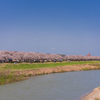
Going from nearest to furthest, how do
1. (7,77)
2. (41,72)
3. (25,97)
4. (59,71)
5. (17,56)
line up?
(25,97), (7,77), (41,72), (59,71), (17,56)

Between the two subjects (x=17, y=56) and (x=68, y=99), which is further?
(x=17, y=56)

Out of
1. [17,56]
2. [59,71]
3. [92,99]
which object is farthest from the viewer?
[17,56]

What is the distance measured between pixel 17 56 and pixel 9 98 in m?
56.6

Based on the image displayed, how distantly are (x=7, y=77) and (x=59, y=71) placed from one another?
18469mm

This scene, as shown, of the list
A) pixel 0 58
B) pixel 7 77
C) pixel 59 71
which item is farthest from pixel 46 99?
pixel 0 58

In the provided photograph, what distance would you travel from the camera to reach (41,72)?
3450 cm

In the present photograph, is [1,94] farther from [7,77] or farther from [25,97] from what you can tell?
[7,77]

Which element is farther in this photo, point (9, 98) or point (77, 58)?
point (77, 58)

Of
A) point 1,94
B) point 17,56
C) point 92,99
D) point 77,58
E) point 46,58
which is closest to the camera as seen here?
point 92,99

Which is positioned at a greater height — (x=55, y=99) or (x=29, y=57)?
(x=29, y=57)

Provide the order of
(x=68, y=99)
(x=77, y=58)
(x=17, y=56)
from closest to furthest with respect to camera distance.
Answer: (x=68, y=99) → (x=17, y=56) → (x=77, y=58)

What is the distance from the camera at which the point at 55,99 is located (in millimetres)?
14414

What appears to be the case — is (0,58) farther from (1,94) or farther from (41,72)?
(1,94)

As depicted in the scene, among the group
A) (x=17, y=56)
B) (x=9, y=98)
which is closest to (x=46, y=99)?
(x=9, y=98)
